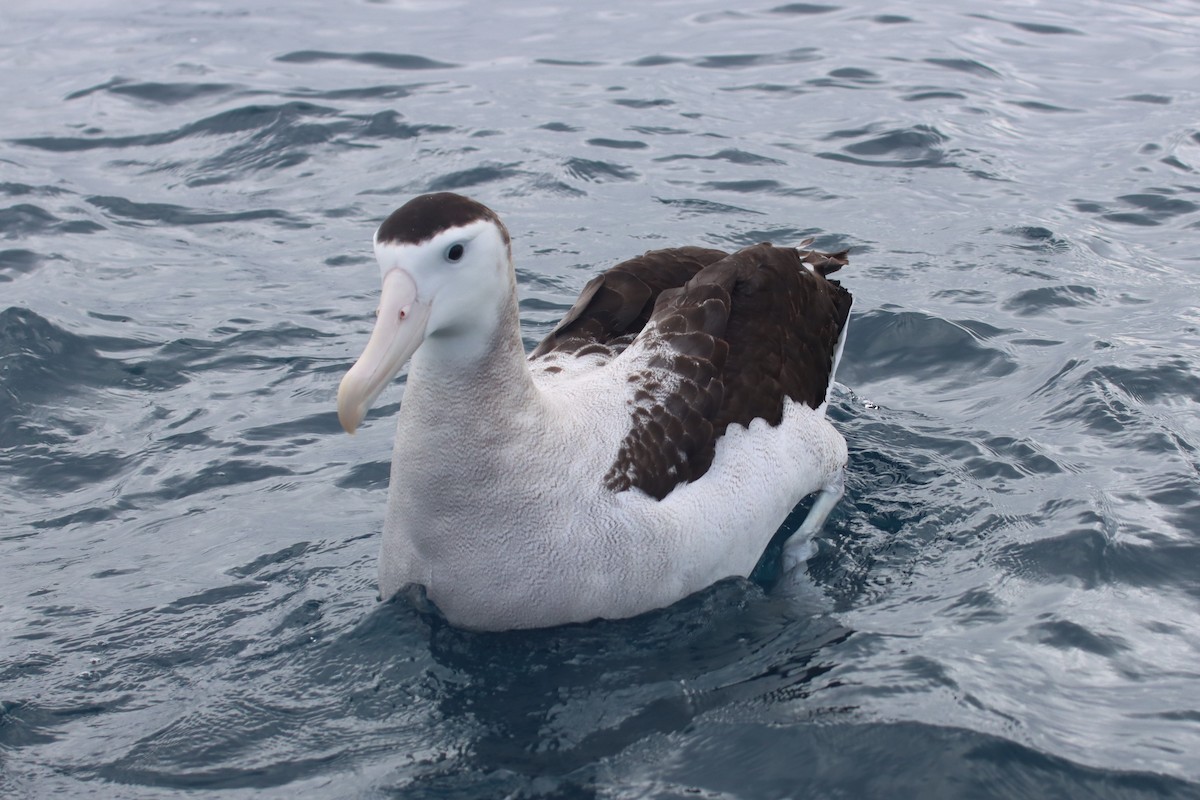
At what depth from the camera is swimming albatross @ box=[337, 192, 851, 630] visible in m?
5.86

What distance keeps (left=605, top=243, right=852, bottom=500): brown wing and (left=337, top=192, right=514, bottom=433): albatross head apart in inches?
53.0

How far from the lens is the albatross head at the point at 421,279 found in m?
5.63

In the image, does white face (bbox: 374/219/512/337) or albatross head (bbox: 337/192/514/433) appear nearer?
albatross head (bbox: 337/192/514/433)

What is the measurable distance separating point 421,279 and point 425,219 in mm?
252

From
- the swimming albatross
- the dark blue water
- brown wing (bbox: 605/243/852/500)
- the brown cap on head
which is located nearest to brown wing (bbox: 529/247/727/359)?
the swimming albatross

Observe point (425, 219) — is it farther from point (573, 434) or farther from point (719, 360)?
point (719, 360)

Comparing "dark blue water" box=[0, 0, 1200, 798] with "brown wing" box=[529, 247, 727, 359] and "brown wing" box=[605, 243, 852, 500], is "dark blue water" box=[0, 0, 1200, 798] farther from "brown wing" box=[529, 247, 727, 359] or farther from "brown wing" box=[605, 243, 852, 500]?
"brown wing" box=[529, 247, 727, 359]

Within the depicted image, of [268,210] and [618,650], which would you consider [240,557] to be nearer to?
[618,650]

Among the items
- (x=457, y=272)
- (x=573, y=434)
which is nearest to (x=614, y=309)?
(x=573, y=434)

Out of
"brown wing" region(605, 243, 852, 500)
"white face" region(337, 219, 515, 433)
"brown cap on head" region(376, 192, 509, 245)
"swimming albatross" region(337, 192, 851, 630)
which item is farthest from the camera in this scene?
"brown wing" region(605, 243, 852, 500)

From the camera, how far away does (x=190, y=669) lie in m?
6.53

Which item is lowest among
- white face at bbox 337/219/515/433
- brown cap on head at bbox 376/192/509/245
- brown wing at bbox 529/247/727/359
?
brown wing at bbox 529/247/727/359

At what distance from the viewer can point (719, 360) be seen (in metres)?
7.47

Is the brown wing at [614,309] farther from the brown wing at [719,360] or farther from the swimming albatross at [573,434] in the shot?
the brown wing at [719,360]
